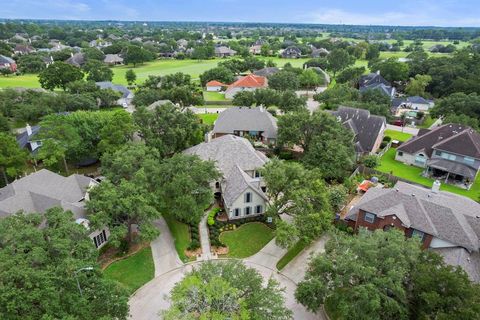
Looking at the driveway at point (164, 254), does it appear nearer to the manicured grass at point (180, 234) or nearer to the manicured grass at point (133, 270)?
the manicured grass at point (180, 234)

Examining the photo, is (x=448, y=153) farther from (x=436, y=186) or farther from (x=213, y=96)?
(x=213, y=96)

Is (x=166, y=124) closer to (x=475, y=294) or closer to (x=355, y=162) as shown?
(x=355, y=162)

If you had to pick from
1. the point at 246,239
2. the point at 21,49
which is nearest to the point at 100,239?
the point at 246,239

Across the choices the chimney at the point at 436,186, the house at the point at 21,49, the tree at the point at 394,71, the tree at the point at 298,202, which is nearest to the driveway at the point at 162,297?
the tree at the point at 298,202

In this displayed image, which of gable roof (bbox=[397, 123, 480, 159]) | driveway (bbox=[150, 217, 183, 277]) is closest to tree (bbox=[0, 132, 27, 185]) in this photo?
driveway (bbox=[150, 217, 183, 277])

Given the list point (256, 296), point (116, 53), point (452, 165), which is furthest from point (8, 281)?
point (116, 53)
